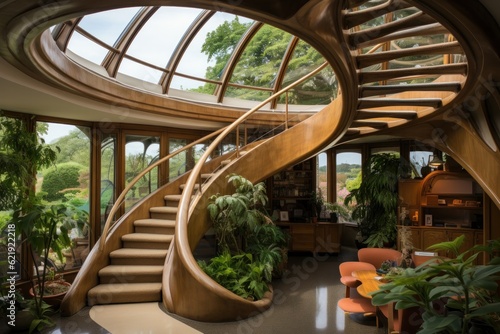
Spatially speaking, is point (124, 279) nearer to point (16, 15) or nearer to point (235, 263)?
point (235, 263)

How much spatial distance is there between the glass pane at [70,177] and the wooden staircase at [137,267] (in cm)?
97

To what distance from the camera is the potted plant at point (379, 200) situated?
767cm

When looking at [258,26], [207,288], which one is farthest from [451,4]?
[258,26]

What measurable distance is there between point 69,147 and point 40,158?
1420mm

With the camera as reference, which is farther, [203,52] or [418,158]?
[418,158]

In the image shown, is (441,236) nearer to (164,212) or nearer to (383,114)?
(383,114)

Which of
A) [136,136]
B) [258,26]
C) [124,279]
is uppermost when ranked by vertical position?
[258,26]

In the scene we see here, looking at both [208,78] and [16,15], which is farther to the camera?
[208,78]

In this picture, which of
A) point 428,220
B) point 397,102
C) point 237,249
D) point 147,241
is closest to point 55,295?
point 147,241

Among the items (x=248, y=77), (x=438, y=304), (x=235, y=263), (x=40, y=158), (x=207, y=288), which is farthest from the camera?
(x=248, y=77)

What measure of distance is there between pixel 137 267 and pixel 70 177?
2.19m

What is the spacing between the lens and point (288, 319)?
15.6ft

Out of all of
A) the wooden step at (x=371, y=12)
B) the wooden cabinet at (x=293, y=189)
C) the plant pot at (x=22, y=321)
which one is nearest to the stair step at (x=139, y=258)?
the plant pot at (x=22, y=321)

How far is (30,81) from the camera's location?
12.9 ft
